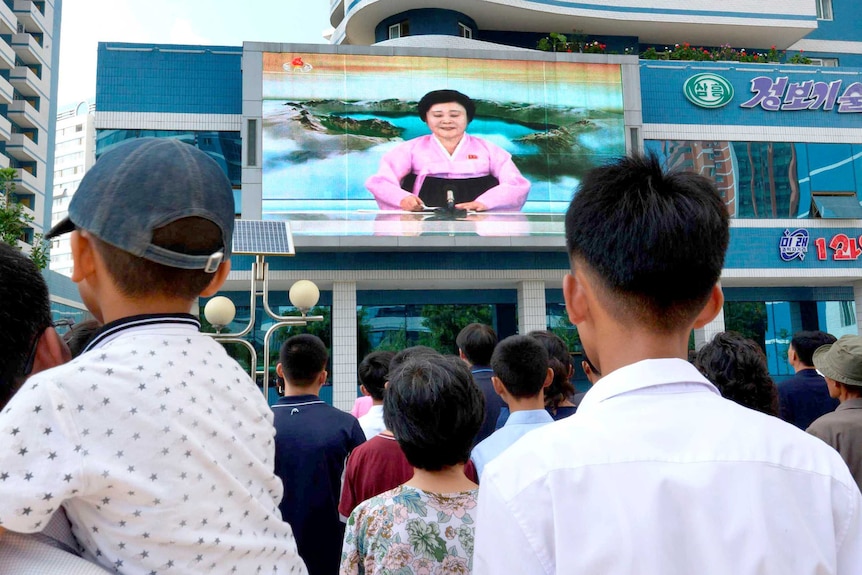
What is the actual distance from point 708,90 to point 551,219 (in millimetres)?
5846

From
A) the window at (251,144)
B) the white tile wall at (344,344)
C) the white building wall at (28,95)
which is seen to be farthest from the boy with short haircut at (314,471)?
the white building wall at (28,95)

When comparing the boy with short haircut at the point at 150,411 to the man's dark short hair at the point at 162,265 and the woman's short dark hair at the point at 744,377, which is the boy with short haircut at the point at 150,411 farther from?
the woman's short dark hair at the point at 744,377

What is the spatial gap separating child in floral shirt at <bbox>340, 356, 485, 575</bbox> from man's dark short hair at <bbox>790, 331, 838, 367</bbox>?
3.27m

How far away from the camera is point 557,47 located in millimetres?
18750

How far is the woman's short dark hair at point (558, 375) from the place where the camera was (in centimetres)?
411

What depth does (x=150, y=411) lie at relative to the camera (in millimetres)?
1230

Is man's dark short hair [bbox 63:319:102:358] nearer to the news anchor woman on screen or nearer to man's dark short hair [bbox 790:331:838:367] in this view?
man's dark short hair [bbox 790:331:838:367]

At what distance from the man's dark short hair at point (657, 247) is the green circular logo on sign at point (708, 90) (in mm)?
18012

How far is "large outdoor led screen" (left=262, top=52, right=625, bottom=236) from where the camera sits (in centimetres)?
1510

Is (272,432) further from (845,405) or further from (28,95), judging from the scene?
(28,95)

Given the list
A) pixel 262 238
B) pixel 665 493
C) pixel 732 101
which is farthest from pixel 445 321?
pixel 665 493

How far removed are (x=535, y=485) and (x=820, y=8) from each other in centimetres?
2722

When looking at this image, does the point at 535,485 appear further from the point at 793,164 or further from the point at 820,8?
the point at 820,8

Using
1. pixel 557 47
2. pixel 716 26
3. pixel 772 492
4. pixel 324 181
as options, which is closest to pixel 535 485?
pixel 772 492
